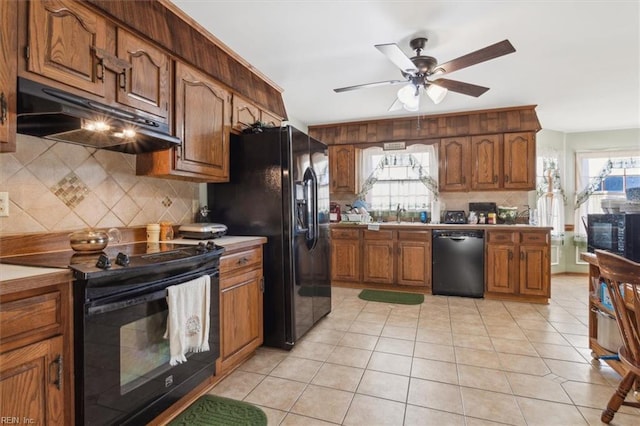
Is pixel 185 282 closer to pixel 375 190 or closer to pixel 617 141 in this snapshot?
pixel 375 190

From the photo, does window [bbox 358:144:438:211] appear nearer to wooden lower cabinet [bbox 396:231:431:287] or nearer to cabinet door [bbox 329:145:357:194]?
cabinet door [bbox 329:145:357:194]

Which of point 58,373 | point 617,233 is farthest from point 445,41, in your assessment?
point 58,373

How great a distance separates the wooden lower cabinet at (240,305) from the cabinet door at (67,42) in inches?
48.3

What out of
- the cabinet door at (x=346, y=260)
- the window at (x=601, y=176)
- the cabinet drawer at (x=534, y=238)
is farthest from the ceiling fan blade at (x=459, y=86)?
the window at (x=601, y=176)

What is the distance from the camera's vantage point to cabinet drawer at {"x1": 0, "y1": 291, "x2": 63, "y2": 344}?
3.41ft

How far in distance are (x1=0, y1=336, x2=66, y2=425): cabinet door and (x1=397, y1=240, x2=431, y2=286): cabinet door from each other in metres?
3.67

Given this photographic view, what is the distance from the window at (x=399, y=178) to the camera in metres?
4.67

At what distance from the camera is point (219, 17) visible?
2117 millimetres

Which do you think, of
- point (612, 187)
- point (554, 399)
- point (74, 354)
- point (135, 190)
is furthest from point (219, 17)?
point (612, 187)

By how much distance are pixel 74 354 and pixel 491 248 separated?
4111mm

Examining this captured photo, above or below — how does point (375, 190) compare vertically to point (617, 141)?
below

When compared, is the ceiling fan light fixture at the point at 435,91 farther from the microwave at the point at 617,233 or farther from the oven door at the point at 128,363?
the oven door at the point at 128,363

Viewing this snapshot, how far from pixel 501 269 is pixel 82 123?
14.1ft

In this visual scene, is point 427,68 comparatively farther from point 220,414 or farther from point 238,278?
point 220,414
